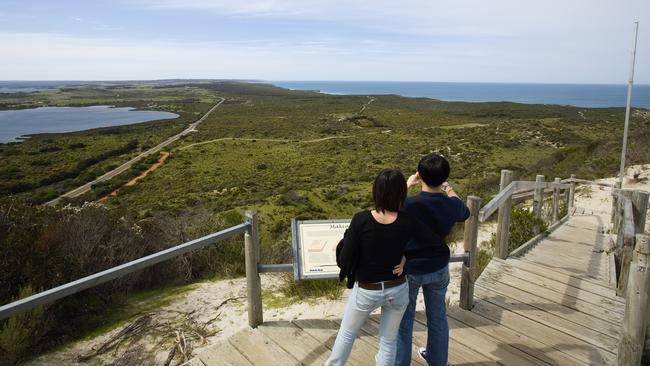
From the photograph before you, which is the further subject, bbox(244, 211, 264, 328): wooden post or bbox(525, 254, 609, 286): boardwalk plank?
bbox(525, 254, 609, 286): boardwalk plank

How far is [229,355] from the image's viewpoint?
3131 mm

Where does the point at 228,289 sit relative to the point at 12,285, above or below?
below

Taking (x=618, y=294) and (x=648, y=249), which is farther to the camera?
(x=618, y=294)

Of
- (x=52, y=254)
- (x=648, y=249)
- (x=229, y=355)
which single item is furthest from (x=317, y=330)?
(x=52, y=254)

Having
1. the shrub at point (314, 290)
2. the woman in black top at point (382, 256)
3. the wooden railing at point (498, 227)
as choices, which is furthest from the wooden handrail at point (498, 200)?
the shrub at point (314, 290)

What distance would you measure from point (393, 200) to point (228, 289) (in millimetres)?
3824

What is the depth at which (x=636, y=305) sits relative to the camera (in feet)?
7.97

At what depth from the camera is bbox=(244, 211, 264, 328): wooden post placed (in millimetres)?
3379

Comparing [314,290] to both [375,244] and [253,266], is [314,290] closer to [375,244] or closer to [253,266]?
[253,266]

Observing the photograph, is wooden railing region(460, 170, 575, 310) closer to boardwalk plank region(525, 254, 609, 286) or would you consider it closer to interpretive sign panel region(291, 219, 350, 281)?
boardwalk plank region(525, 254, 609, 286)

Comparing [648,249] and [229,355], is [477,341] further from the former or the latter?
[229,355]

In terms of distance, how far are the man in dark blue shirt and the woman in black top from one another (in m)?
0.18

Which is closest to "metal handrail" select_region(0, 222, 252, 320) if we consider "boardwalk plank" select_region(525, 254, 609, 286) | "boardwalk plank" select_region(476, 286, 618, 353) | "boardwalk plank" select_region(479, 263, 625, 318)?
"boardwalk plank" select_region(476, 286, 618, 353)

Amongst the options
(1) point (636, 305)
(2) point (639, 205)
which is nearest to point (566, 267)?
(2) point (639, 205)
